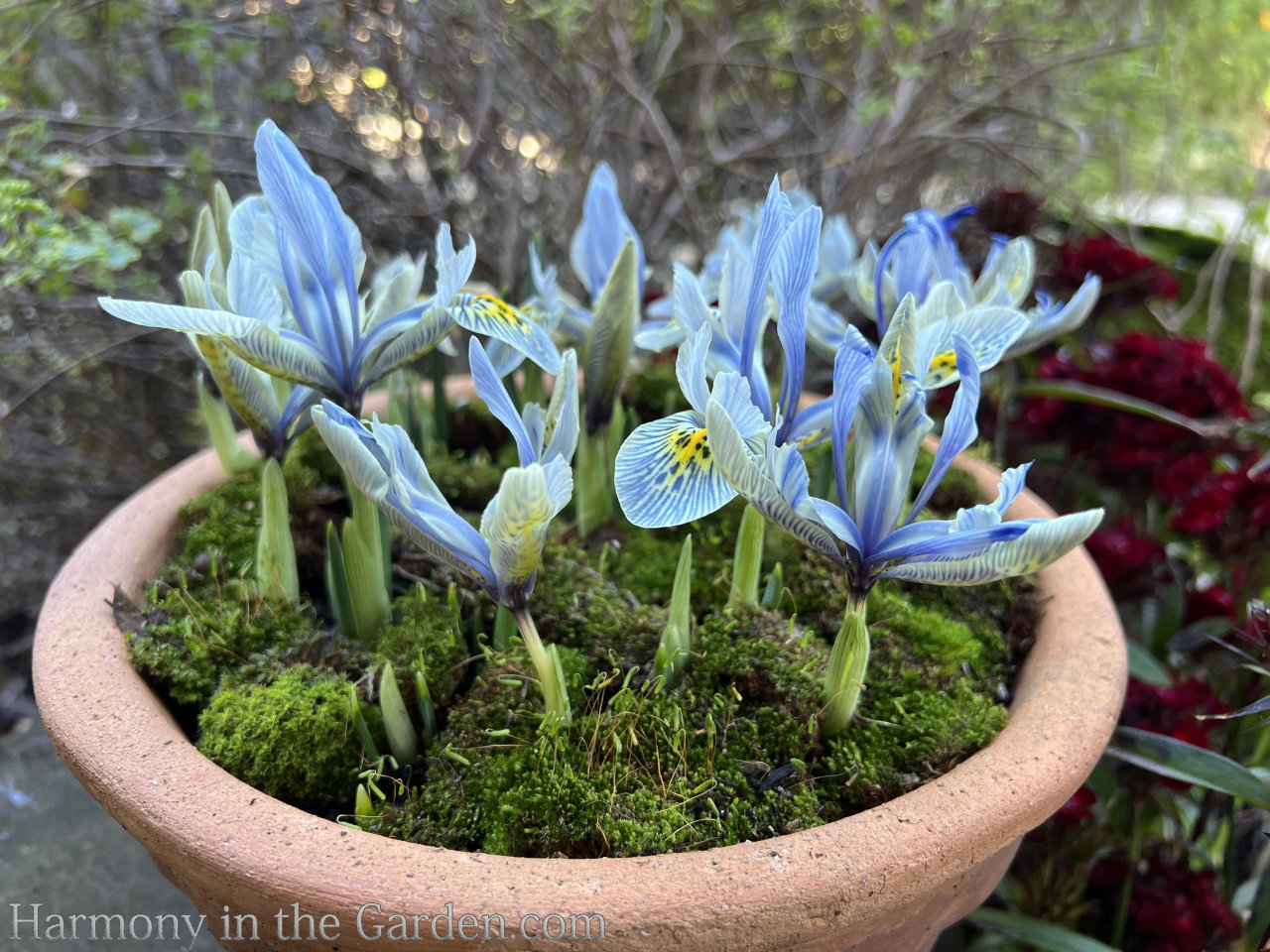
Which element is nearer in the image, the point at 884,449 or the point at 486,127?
the point at 884,449

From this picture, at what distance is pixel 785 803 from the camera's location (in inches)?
28.5

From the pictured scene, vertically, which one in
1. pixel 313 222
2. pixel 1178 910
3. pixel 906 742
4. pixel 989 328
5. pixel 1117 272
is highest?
pixel 313 222

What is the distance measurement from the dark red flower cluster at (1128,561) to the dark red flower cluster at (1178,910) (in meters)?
0.35

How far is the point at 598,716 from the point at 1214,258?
1.80 meters

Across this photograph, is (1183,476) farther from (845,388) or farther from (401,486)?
(401,486)

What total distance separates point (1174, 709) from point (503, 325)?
3.00 ft

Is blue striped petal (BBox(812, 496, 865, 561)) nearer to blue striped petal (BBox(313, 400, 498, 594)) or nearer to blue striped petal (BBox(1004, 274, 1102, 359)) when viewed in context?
blue striped petal (BBox(313, 400, 498, 594))

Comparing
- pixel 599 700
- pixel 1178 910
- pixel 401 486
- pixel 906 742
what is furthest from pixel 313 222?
pixel 1178 910

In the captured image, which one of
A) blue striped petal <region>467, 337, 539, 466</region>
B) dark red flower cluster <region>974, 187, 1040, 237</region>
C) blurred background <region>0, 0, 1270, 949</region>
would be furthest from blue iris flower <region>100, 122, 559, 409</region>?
dark red flower cluster <region>974, 187, 1040, 237</region>

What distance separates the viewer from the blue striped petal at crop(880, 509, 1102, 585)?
1.89 ft

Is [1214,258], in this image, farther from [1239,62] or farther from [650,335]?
[650,335]

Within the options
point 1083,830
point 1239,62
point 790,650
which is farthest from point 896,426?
point 1239,62

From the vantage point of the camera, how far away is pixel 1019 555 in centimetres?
61

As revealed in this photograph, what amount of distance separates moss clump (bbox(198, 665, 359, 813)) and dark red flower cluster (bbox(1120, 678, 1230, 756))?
0.91 metres
